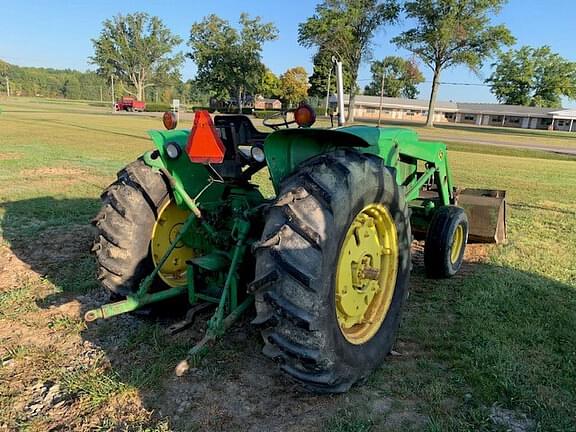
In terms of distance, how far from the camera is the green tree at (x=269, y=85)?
56.4 m

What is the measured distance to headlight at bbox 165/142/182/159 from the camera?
3400 millimetres

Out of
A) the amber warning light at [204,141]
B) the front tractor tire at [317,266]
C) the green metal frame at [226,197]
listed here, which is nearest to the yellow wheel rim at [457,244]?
the green metal frame at [226,197]

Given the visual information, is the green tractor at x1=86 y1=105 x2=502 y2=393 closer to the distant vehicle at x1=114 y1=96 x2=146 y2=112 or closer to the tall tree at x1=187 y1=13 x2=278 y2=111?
the tall tree at x1=187 y1=13 x2=278 y2=111

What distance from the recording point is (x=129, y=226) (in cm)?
333

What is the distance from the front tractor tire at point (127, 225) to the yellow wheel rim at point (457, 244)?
320 centimetres

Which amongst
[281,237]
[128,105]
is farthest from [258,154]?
[128,105]

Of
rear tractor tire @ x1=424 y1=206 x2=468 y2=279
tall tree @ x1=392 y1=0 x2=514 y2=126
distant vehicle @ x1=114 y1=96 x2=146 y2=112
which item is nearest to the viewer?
rear tractor tire @ x1=424 y1=206 x2=468 y2=279

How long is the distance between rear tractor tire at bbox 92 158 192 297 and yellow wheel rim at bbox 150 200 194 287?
0.10 metres

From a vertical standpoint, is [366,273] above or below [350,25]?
below

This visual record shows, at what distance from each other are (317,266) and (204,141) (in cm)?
125

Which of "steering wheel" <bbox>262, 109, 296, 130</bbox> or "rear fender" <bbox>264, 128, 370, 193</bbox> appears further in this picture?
"steering wheel" <bbox>262, 109, 296, 130</bbox>

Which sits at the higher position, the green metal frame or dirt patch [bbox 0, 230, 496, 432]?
the green metal frame

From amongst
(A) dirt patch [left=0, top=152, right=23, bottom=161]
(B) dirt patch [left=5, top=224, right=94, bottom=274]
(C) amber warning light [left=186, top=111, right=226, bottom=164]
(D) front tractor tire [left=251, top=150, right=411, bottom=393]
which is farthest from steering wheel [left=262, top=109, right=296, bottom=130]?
(A) dirt patch [left=0, top=152, right=23, bottom=161]

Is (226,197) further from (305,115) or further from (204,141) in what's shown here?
(305,115)
